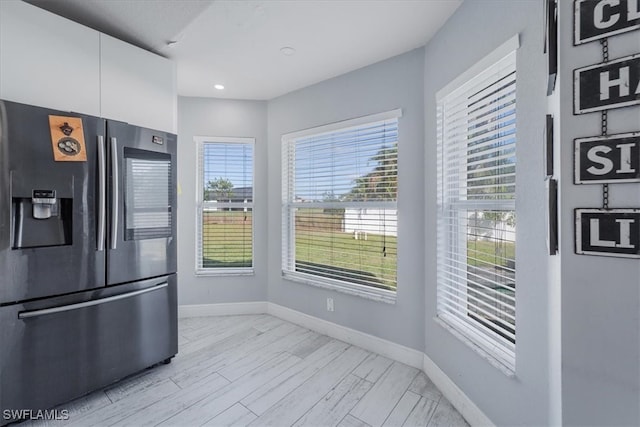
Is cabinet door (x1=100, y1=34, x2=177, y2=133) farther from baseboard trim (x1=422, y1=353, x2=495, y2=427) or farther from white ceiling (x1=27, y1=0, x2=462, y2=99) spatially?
baseboard trim (x1=422, y1=353, x2=495, y2=427)

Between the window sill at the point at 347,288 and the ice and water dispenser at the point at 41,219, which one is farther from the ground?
the ice and water dispenser at the point at 41,219

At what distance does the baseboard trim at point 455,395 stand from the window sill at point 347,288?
51cm

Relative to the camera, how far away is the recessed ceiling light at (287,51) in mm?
2217

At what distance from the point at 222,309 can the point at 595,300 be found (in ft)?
10.6

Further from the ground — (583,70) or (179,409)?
(583,70)

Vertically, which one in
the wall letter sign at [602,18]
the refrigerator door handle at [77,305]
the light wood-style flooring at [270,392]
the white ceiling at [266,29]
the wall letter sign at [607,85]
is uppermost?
the white ceiling at [266,29]

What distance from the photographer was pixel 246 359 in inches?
92.0

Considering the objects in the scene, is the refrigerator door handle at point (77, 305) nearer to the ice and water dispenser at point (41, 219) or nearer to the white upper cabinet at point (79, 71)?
the ice and water dispenser at point (41, 219)

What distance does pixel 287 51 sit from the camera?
2260 mm

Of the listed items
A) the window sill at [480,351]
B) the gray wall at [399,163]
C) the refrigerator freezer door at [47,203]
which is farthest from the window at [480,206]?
the refrigerator freezer door at [47,203]

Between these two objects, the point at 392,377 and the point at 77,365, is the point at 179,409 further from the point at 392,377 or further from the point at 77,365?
the point at 392,377

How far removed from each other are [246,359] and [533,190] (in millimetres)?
2289

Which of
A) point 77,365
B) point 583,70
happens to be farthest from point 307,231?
point 583,70

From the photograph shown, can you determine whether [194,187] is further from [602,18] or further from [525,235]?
[602,18]
